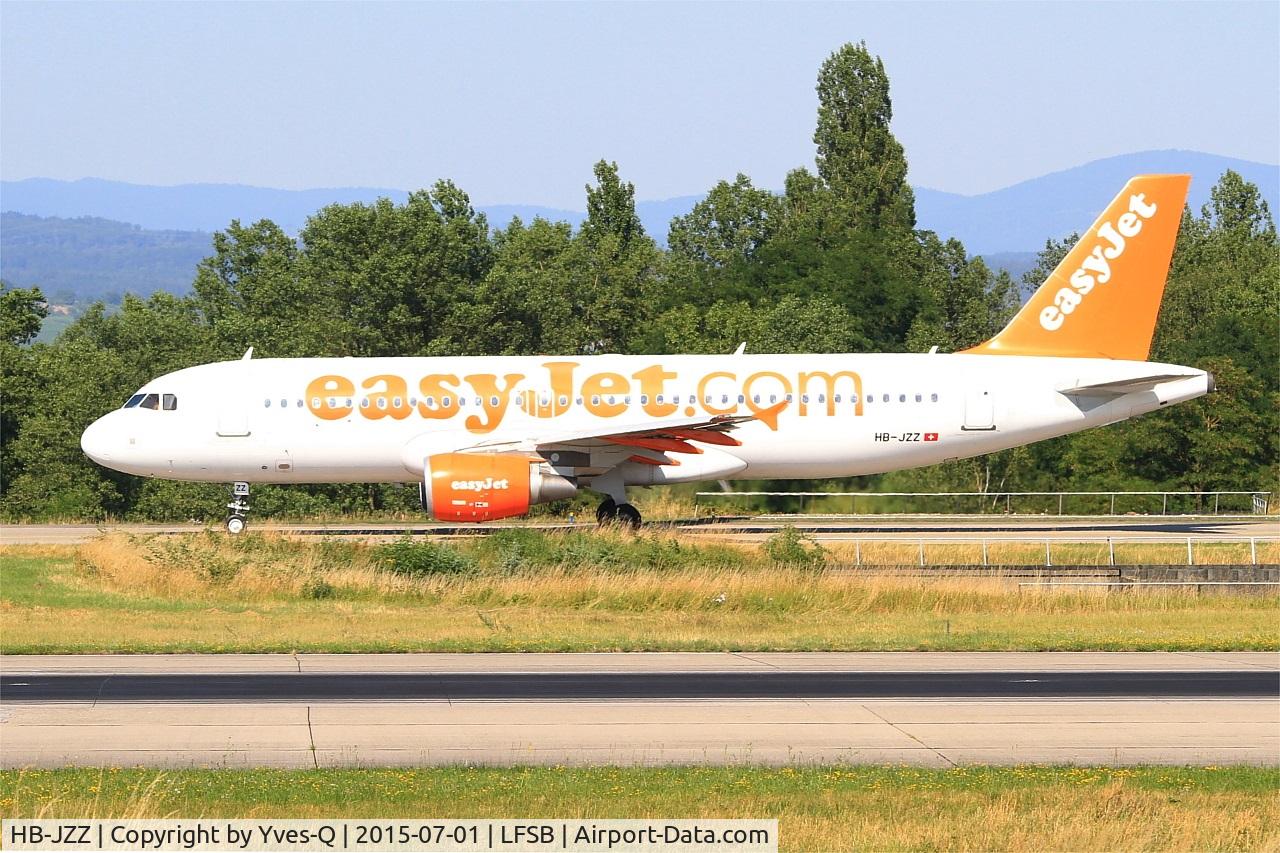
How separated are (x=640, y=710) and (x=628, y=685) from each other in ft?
5.81

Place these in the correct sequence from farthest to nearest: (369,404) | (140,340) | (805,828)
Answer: (140,340)
(369,404)
(805,828)

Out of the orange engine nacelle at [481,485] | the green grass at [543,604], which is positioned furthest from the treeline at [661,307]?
the green grass at [543,604]

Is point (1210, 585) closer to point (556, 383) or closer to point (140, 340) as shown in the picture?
point (556, 383)

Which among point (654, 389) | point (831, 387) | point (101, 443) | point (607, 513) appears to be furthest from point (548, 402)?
point (101, 443)

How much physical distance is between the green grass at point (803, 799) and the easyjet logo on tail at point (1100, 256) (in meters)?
25.7

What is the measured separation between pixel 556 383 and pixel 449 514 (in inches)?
187

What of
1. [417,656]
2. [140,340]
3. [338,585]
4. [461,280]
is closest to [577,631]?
[417,656]

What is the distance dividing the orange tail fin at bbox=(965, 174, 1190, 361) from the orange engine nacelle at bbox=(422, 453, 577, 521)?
40.3 feet

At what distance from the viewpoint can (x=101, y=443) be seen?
3881cm

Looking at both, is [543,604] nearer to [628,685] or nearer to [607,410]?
[628,685]

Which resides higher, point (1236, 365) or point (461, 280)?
point (461, 280)

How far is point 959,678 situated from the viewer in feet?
68.5

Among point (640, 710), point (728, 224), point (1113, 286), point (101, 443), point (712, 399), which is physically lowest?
point (640, 710)

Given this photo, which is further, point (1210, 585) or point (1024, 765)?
point (1210, 585)
